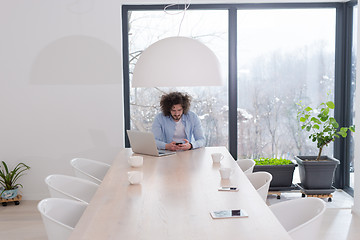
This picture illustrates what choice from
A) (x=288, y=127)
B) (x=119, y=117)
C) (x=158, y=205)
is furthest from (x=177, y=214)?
(x=288, y=127)

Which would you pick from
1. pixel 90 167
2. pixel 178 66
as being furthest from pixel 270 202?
pixel 178 66

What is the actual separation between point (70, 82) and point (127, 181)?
2765 mm

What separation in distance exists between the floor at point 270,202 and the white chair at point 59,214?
1650 millimetres

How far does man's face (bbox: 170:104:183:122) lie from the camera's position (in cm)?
507

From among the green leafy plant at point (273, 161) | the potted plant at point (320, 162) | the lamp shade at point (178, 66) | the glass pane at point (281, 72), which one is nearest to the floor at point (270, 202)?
the potted plant at point (320, 162)

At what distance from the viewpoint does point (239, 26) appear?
6207 mm

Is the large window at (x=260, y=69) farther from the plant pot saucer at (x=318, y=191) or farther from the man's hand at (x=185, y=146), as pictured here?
the man's hand at (x=185, y=146)

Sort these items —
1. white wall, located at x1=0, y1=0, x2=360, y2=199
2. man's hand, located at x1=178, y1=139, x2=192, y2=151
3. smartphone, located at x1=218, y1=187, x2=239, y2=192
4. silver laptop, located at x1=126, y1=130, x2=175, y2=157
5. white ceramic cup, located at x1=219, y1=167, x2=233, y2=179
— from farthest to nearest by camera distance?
white wall, located at x1=0, y1=0, x2=360, y2=199 < man's hand, located at x1=178, y1=139, x2=192, y2=151 < silver laptop, located at x1=126, y1=130, x2=175, y2=157 < white ceramic cup, located at x1=219, y1=167, x2=233, y2=179 < smartphone, located at x1=218, y1=187, x2=239, y2=192

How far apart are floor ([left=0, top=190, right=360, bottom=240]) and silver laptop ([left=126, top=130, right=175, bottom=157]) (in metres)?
1.24

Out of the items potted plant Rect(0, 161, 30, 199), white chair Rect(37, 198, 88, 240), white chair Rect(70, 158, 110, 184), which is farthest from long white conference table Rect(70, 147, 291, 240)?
potted plant Rect(0, 161, 30, 199)

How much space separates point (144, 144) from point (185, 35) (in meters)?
2.11

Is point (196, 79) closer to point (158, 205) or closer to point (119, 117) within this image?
point (158, 205)

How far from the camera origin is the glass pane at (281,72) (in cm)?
624

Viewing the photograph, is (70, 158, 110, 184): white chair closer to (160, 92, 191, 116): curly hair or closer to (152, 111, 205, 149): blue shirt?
(152, 111, 205, 149): blue shirt
